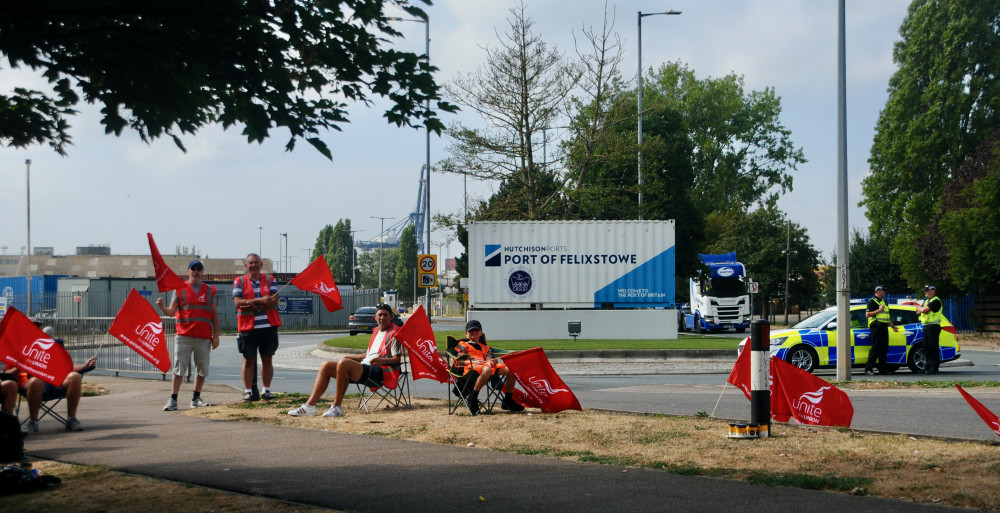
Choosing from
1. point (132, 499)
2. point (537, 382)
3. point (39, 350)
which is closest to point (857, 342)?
point (537, 382)

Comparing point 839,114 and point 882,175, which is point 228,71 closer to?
point 839,114

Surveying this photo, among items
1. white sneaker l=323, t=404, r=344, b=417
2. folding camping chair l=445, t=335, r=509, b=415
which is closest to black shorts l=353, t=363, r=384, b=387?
white sneaker l=323, t=404, r=344, b=417

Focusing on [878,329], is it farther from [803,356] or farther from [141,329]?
[141,329]

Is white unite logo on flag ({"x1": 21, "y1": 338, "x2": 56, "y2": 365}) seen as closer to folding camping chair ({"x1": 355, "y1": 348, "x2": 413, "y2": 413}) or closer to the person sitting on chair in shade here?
the person sitting on chair in shade

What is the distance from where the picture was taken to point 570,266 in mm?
27625

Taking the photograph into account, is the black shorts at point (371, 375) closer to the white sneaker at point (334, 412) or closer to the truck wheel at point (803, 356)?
the white sneaker at point (334, 412)

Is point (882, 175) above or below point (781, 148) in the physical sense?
below

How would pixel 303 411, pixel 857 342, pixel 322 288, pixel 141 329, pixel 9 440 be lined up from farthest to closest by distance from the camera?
pixel 857 342 → pixel 141 329 → pixel 322 288 → pixel 303 411 → pixel 9 440

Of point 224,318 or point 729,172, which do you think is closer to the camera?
point 224,318

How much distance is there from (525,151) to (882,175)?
2543 cm

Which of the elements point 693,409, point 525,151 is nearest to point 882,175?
point 525,151

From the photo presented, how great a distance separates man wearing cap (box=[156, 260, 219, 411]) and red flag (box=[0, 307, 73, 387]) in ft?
6.08

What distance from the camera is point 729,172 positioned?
65.8 metres

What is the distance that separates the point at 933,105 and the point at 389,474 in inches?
1710
